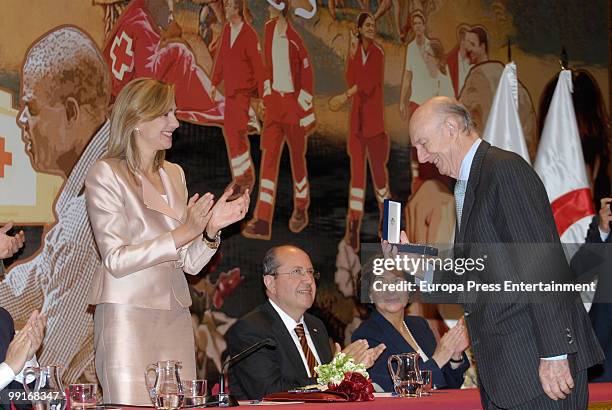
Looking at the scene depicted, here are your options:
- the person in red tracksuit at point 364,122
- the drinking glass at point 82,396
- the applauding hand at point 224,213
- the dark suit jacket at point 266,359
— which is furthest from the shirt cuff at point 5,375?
the person in red tracksuit at point 364,122

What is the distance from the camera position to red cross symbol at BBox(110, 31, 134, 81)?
5.45 m

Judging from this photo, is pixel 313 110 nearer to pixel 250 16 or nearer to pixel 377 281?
pixel 250 16

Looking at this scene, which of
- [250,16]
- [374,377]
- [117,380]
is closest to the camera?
[117,380]

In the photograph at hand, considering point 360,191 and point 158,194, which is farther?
point 360,191

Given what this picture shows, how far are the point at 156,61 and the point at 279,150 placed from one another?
3.24ft

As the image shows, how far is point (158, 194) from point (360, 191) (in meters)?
2.59

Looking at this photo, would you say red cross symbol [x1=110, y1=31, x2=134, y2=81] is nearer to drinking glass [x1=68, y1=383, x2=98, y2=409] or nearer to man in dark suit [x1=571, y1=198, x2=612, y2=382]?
drinking glass [x1=68, y1=383, x2=98, y2=409]

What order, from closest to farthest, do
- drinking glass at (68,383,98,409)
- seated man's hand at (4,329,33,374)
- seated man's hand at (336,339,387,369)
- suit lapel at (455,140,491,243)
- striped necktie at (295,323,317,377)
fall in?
drinking glass at (68,383,98,409) < suit lapel at (455,140,491,243) < seated man's hand at (4,329,33,374) < seated man's hand at (336,339,387,369) < striped necktie at (295,323,317,377)

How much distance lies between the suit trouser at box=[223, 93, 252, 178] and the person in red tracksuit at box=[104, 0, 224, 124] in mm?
66

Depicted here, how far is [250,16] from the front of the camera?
19.9ft

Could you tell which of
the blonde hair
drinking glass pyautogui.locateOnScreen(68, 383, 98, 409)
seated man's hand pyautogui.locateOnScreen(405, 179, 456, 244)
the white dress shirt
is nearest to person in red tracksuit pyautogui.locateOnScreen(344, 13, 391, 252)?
seated man's hand pyautogui.locateOnScreen(405, 179, 456, 244)

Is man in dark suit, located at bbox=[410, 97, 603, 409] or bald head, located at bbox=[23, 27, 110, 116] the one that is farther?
bald head, located at bbox=[23, 27, 110, 116]

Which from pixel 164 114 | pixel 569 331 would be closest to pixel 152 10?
pixel 164 114

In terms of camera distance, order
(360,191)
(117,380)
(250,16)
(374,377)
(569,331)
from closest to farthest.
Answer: (569,331) → (117,380) → (374,377) → (250,16) → (360,191)
